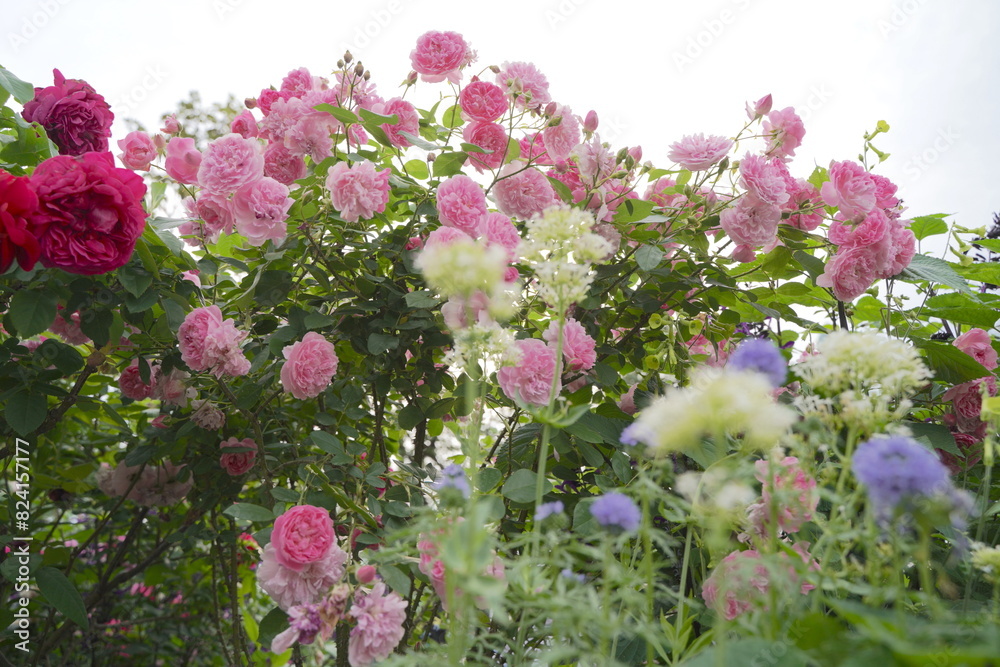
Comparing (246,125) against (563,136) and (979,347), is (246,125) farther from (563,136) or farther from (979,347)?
(979,347)

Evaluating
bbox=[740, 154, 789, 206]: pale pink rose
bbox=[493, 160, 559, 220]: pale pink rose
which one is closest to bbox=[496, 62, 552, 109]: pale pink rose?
bbox=[493, 160, 559, 220]: pale pink rose

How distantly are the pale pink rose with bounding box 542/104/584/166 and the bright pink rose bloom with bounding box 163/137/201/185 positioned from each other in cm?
64

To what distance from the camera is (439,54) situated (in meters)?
1.17

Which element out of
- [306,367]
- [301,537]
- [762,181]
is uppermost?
[762,181]

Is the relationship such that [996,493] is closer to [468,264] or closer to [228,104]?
[468,264]

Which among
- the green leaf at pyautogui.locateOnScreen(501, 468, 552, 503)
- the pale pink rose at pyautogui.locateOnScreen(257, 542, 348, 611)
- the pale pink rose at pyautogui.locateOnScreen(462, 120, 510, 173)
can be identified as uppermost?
the pale pink rose at pyautogui.locateOnScreen(462, 120, 510, 173)

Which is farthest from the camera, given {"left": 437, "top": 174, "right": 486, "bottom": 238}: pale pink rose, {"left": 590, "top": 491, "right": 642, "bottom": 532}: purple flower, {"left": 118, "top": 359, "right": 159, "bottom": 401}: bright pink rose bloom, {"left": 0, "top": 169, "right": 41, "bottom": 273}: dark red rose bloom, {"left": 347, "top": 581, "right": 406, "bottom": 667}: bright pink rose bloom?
{"left": 118, "top": 359, "right": 159, "bottom": 401}: bright pink rose bloom

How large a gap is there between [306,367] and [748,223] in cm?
77

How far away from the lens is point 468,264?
1.63 feet

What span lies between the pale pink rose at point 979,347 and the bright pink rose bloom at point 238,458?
4.56ft

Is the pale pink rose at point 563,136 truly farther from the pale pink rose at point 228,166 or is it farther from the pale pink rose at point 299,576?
the pale pink rose at point 299,576

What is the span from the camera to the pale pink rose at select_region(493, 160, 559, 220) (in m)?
1.16

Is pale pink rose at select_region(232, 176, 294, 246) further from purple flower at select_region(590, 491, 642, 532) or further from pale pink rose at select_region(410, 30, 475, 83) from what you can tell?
purple flower at select_region(590, 491, 642, 532)

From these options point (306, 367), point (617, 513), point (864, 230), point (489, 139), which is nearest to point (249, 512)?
point (306, 367)
